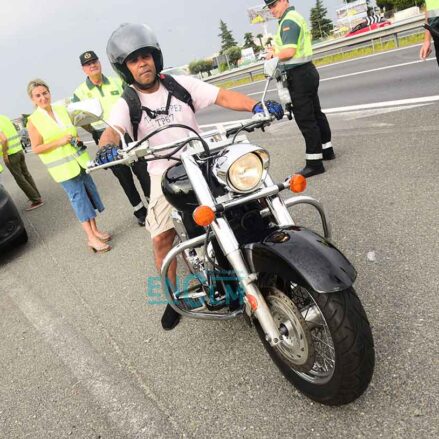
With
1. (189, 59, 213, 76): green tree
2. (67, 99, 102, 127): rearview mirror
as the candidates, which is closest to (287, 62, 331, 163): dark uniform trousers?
(67, 99, 102, 127): rearview mirror

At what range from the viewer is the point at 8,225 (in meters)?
5.49

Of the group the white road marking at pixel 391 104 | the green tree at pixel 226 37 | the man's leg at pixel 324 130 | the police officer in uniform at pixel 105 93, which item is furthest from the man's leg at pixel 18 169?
the green tree at pixel 226 37

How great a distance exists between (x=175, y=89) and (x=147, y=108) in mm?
258

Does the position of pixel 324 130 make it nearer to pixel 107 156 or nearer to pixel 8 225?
pixel 107 156

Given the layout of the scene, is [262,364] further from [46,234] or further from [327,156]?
[46,234]

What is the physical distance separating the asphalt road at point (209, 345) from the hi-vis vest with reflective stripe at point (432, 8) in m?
1.45

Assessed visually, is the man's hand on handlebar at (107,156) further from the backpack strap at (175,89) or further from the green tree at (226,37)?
the green tree at (226,37)

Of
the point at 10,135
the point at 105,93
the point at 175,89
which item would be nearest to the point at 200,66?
the point at 10,135

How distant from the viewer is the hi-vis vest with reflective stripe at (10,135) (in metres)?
7.61

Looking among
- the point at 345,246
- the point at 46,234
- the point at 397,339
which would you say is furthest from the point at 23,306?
the point at 397,339

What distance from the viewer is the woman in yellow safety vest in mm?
4641

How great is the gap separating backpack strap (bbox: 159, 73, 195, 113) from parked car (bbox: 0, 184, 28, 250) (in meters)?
3.49

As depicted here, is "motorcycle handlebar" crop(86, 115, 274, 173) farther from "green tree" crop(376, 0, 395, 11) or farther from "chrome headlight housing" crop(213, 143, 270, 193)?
"green tree" crop(376, 0, 395, 11)

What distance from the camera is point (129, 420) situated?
2379 mm
